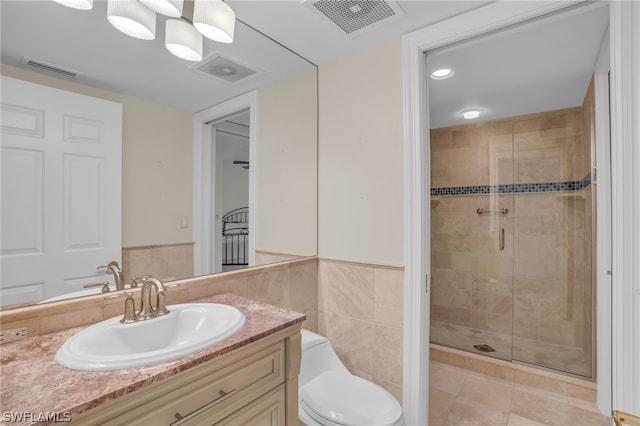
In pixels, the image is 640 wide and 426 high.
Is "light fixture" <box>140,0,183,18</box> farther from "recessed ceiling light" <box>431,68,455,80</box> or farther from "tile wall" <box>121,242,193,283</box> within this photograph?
"recessed ceiling light" <box>431,68,455,80</box>

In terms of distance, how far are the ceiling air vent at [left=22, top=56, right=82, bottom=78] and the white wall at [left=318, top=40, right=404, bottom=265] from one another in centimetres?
128

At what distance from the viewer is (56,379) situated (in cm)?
73

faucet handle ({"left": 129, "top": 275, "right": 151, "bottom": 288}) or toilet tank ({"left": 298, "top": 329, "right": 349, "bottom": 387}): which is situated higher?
faucet handle ({"left": 129, "top": 275, "right": 151, "bottom": 288})

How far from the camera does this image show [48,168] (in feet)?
3.37

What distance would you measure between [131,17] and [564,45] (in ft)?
7.13

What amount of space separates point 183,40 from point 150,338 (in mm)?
1229

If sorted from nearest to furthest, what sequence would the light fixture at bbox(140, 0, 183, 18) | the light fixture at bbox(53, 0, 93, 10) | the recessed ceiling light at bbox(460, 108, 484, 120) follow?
the light fixture at bbox(53, 0, 93, 10)
the light fixture at bbox(140, 0, 183, 18)
the recessed ceiling light at bbox(460, 108, 484, 120)

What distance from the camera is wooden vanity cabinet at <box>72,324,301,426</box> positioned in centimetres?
74

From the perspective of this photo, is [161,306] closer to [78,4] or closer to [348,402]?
[348,402]

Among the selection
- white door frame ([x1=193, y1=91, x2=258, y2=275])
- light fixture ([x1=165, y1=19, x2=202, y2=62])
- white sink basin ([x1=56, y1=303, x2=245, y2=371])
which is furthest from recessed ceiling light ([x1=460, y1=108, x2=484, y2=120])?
white sink basin ([x1=56, y1=303, x2=245, y2=371])

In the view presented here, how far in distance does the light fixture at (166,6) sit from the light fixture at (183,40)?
0.06m

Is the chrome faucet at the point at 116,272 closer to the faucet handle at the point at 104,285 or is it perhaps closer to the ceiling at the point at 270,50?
the faucet handle at the point at 104,285

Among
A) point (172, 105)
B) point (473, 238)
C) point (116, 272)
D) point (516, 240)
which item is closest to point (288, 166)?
point (172, 105)

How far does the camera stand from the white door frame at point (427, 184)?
112 cm
